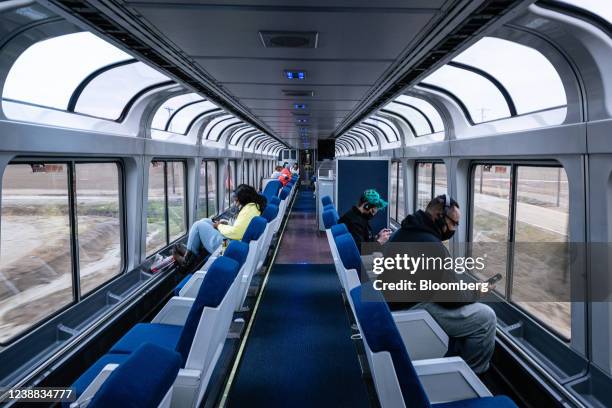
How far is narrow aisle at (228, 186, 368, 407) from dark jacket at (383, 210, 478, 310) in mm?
900

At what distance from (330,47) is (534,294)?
3.03 metres

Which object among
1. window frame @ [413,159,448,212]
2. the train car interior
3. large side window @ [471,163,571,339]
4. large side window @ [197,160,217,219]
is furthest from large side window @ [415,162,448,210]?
large side window @ [197,160,217,219]

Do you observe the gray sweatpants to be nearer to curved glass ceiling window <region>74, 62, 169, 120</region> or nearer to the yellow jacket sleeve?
the yellow jacket sleeve

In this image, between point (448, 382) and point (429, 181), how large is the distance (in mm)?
5115

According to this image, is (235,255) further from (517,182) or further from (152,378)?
(517,182)

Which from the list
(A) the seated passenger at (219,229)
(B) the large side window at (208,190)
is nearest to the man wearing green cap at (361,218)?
(A) the seated passenger at (219,229)

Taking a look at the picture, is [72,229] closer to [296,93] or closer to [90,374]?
[90,374]

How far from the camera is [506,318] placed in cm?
419

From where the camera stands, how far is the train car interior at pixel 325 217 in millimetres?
2309

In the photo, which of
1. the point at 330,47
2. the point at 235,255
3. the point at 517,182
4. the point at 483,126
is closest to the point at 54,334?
the point at 235,255

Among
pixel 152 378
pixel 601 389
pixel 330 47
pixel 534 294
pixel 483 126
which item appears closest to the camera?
pixel 152 378

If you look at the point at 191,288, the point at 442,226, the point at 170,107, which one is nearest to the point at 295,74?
the point at 442,226

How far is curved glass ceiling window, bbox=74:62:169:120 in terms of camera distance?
4.16 meters

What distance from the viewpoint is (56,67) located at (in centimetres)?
353
